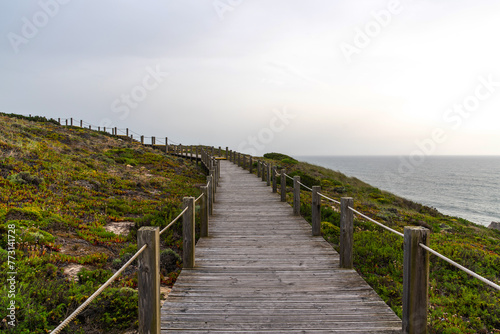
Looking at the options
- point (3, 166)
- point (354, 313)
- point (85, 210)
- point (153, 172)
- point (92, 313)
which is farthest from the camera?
point (153, 172)

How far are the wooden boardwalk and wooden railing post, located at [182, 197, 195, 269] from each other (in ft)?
0.61

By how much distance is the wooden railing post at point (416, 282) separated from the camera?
3.15 metres

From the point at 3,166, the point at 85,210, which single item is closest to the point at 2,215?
the point at 85,210

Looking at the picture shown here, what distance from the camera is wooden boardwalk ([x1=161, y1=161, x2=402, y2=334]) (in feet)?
11.4

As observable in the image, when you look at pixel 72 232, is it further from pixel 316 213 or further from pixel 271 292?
pixel 316 213

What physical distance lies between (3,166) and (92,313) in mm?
10586

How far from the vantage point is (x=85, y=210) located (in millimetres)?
9648

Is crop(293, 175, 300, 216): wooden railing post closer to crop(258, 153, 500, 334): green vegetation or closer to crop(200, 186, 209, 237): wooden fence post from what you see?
crop(258, 153, 500, 334): green vegetation

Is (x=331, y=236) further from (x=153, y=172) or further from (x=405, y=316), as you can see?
(x=153, y=172)

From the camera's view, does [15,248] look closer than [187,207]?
No

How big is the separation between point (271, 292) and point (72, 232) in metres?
6.03

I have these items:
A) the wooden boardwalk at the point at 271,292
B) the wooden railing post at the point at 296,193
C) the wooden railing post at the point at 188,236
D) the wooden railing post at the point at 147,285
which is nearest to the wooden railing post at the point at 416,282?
the wooden boardwalk at the point at 271,292
